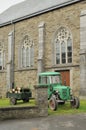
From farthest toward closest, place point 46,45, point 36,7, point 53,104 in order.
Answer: point 36,7
point 46,45
point 53,104

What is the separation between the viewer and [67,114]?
15.3 metres

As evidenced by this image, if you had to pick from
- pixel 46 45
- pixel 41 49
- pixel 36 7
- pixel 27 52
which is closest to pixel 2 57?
pixel 27 52

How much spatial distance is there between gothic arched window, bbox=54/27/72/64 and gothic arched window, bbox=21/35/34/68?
3.79m

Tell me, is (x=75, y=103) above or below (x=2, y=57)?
below

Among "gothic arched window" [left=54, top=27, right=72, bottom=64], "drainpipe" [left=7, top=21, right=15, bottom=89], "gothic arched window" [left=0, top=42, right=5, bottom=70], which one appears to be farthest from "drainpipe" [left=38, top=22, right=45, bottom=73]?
"gothic arched window" [left=0, top=42, right=5, bottom=70]

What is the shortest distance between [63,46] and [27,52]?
551 cm

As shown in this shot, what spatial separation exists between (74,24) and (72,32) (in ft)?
2.41

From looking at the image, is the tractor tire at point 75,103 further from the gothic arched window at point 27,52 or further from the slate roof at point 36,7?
the gothic arched window at point 27,52

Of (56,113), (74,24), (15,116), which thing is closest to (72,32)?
(74,24)

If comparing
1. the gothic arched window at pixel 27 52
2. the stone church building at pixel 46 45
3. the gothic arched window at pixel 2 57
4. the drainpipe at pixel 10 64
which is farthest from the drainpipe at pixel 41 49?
the gothic arched window at pixel 2 57

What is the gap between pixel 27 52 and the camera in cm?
3150

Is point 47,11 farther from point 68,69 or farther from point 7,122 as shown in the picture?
point 7,122

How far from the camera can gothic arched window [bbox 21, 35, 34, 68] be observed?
3072 centimetres

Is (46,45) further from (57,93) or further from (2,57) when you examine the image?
(57,93)
